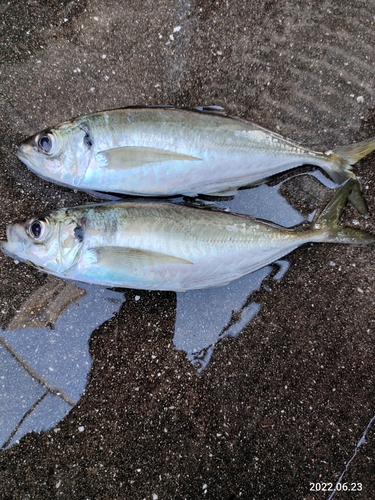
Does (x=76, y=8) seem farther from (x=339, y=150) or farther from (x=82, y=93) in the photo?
(x=339, y=150)

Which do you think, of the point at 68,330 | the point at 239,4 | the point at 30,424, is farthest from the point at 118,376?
the point at 239,4

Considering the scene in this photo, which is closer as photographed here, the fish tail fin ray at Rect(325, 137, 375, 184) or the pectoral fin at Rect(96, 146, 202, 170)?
the pectoral fin at Rect(96, 146, 202, 170)

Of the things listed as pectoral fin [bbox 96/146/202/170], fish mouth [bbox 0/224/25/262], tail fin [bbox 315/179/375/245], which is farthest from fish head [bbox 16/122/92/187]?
tail fin [bbox 315/179/375/245]

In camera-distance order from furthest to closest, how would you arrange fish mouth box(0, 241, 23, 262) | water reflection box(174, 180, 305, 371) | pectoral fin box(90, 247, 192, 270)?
water reflection box(174, 180, 305, 371), fish mouth box(0, 241, 23, 262), pectoral fin box(90, 247, 192, 270)

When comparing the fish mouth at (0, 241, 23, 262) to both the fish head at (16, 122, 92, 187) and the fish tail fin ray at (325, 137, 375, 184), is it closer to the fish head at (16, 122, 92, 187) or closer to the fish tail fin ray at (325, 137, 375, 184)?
the fish head at (16, 122, 92, 187)

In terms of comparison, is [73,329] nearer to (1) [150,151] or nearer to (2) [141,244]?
(2) [141,244]

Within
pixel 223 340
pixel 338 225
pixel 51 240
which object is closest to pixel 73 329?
pixel 51 240

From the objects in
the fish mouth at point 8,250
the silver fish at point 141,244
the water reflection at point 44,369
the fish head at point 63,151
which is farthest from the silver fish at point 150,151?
the water reflection at point 44,369
